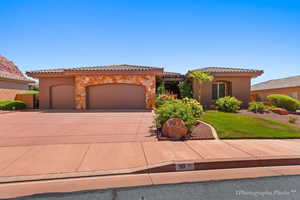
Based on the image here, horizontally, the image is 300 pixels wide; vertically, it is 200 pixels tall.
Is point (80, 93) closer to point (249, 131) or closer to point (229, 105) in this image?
point (229, 105)

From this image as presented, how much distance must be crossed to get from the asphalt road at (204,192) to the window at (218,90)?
12053mm

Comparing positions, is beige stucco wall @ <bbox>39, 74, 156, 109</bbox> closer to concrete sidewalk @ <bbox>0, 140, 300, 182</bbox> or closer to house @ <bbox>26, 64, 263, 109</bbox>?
house @ <bbox>26, 64, 263, 109</bbox>

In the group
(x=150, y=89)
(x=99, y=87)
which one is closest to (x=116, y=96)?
(x=99, y=87)

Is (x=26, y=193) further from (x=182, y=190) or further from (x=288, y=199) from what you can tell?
(x=288, y=199)

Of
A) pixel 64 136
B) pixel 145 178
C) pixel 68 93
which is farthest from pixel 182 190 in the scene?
pixel 68 93

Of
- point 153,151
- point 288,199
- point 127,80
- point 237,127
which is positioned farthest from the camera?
point 127,80

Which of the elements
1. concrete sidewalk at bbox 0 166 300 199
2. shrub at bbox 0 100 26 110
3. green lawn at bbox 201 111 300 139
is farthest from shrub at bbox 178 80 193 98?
shrub at bbox 0 100 26 110

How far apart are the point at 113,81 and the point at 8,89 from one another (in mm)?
11890

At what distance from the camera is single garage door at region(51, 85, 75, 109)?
48.4 feet

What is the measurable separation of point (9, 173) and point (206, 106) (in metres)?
13.3

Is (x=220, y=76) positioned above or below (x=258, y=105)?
above

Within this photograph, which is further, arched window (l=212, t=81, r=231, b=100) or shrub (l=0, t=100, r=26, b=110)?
arched window (l=212, t=81, r=231, b=100)

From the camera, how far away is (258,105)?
1163 cm

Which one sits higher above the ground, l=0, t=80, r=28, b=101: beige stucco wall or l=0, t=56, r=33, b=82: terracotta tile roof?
l=0, t=56, r=33, b=82: terracotta tile roof
